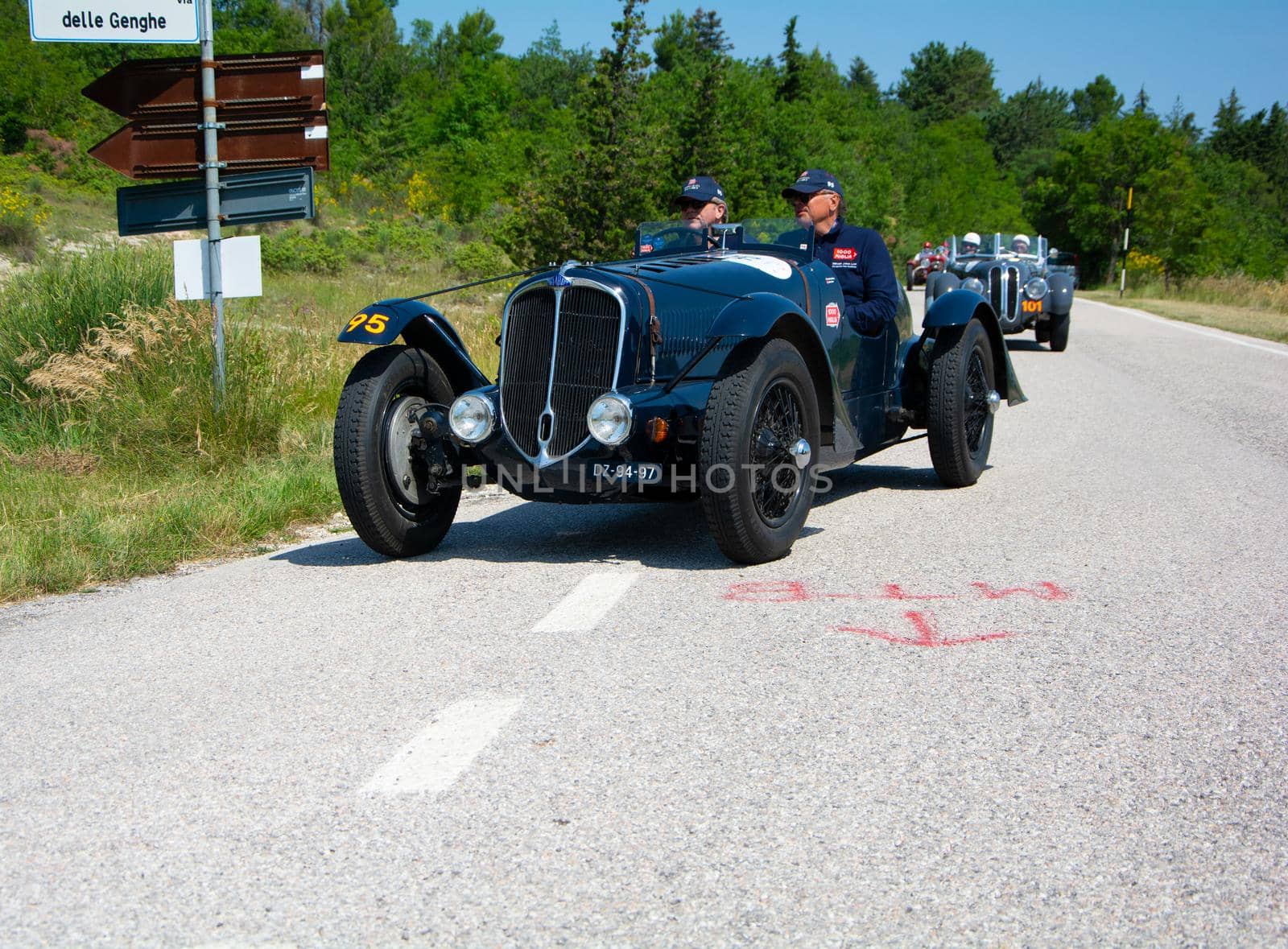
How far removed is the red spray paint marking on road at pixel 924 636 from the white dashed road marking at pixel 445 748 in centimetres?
137

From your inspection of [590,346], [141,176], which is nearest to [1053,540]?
[590,346]

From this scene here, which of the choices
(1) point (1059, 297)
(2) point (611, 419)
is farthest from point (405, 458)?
(1) point (1059, 297)

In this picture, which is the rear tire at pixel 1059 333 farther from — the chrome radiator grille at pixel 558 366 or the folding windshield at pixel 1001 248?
the chrome radiator grille at pixel 558 366

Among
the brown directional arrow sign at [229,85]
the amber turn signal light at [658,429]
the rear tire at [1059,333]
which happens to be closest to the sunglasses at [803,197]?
the amber turn signal light at [658,429]

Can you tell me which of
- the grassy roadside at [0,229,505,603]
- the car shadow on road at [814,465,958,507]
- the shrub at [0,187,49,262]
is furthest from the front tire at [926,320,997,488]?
the shrub at [0,187,49,262]

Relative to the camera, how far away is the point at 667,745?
11.9 ft

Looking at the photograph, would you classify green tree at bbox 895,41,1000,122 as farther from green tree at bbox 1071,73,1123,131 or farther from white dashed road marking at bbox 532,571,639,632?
white dashed road marking at bbox 532,571,639,632

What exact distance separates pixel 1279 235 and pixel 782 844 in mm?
99240

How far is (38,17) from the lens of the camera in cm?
845

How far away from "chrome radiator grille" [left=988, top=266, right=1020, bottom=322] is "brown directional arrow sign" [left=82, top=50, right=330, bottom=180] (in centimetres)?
1298

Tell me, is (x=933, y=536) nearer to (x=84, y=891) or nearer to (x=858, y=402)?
(x=858, y=402)

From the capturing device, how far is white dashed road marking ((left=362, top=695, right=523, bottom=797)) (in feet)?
11.1

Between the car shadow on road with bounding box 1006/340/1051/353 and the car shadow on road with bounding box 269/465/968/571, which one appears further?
the car shadow on road with bounding box 1006/340/1051/353

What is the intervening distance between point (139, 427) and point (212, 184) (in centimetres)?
172
